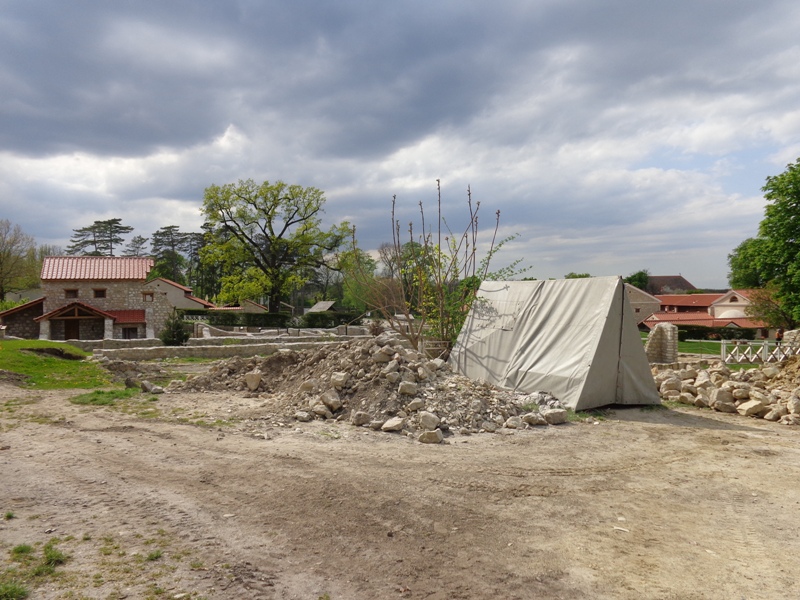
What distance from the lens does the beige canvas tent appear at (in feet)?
32.6

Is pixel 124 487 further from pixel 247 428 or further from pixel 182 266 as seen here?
pixel 182 266

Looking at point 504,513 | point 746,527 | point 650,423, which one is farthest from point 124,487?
point 650,423

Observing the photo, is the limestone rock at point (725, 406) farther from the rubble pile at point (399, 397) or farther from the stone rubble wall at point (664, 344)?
the stone rubble wall at point (664, 344)

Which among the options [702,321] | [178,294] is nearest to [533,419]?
[178,294]

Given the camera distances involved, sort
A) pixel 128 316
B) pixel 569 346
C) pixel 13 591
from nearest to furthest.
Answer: pixel 13 591, pixel 569 346, pixel 128 316

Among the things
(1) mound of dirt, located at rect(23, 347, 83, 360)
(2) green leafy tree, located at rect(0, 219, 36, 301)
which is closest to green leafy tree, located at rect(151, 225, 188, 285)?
(2) green leafy tree, located at rect(0, 219, 36, 301)

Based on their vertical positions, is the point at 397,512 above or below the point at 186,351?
below

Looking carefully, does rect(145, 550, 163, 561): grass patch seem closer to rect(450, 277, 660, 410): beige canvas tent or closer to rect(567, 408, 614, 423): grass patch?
rect(567, 408, 614, 423): grass patch

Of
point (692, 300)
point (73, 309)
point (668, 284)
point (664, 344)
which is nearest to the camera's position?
point (664, 344)

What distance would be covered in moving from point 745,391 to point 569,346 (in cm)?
376

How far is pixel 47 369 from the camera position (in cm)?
1530

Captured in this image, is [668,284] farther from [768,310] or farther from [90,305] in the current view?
[90,305]

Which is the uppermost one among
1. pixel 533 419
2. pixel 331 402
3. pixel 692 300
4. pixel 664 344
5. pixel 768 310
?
pixel 692 300

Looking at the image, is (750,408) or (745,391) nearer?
(750,408)
